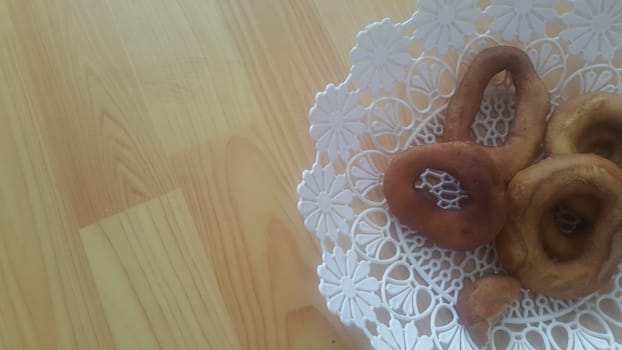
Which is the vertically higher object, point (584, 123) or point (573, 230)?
point (584, 123)

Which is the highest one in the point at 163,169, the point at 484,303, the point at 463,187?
the point at 163,169

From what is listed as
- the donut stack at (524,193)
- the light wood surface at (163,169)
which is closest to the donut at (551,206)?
the donut stack at (524,193)

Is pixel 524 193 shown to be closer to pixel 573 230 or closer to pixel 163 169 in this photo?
pixel 573 230

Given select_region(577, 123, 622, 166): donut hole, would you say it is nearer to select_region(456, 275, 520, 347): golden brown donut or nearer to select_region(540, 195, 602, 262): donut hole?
select_region(540, 195, 602, 262): donut hole

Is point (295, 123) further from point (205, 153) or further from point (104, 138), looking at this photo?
point (104, 138)

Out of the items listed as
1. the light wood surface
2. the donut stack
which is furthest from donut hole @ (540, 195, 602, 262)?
the light wood surface

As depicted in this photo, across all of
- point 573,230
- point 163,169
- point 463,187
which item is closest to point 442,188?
point 463,187

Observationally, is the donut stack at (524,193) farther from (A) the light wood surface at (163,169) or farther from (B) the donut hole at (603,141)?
Answer: (A) the light wood surface at (163,169)

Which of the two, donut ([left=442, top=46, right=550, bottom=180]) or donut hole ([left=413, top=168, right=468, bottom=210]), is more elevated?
donut ([left=442, top=46, right=550, bottom=180])
